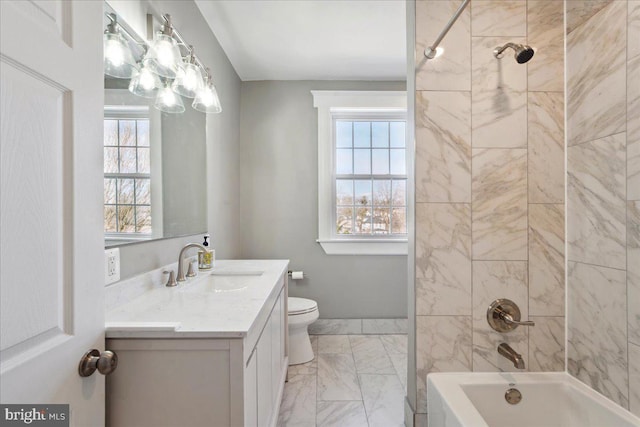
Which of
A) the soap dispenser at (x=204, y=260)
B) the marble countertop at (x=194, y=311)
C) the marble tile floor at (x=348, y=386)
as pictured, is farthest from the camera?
the soap dispenser at (x=204, y=260)

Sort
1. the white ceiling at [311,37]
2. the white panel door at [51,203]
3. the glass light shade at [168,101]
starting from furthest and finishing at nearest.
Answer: the white ceiling at [311,37] < the glass light shade at [168,101] < the white panel door at [51,203]

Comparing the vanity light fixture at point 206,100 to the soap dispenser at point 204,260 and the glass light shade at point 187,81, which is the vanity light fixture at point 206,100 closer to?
the glass light shade at point 187,81

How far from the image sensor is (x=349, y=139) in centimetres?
320

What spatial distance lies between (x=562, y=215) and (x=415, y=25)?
116cm

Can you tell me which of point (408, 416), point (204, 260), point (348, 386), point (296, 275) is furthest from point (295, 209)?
point (408, 416)

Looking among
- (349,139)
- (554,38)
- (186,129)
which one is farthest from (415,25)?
(349,139)

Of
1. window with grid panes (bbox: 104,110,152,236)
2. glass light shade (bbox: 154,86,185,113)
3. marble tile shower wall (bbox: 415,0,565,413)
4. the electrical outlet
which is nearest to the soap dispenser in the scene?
window with grid panes (bbox: 104,110,152,236)

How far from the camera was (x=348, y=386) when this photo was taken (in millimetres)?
2129

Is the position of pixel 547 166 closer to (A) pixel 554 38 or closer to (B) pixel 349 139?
(A) pixel 554 38

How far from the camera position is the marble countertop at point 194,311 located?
92 centimetres

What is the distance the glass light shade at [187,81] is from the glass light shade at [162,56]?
14cm

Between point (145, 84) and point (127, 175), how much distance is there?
1.47 feet

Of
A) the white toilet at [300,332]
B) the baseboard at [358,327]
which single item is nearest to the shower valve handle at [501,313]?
the white toilet at [300,332]

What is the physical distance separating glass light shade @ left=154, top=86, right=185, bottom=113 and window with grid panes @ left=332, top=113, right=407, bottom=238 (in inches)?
69.0
